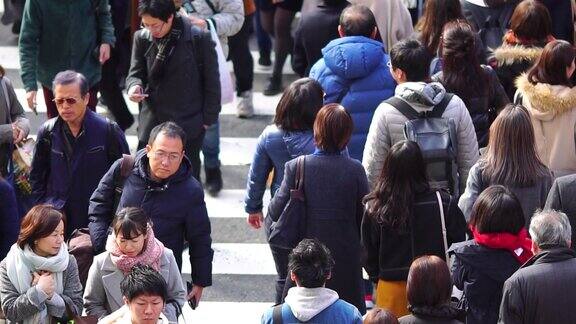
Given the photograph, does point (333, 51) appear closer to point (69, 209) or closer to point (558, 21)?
point (69, 209)

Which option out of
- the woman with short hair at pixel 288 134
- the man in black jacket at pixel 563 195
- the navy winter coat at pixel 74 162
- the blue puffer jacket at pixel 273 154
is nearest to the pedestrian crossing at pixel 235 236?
the blue puffer jacket at pixel 273 154

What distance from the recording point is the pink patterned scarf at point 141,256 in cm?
734

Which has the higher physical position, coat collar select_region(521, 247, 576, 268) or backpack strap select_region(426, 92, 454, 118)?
backpack strap select_region(426, 92, 454, 118)

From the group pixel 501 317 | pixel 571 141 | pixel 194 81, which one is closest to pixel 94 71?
pixel 194 81

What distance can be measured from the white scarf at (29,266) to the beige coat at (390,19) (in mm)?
4301

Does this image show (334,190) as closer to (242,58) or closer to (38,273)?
(38,273)

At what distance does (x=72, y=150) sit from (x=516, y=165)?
2.78 metres

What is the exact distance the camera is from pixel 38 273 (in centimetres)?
747

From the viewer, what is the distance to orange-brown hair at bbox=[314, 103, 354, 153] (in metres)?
7.96

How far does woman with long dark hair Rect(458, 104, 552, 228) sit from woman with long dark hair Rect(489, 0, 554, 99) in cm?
182

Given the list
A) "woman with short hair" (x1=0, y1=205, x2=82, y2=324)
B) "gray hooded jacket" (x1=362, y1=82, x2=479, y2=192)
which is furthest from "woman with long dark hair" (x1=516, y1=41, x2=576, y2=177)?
"woman with short hair" (x1=0, y1=205, x2=82, y2=324)

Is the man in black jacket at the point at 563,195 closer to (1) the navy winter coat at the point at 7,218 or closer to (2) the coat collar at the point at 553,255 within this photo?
(2) the coat collar at the point at 553,255

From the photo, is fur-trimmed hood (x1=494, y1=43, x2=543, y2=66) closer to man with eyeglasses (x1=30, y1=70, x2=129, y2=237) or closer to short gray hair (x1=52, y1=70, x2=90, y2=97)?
man with eyeglasses (x1=30, y1=70, x2=129, y2=237)

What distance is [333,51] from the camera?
9.38 metres
